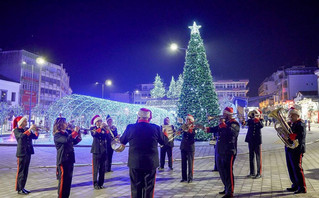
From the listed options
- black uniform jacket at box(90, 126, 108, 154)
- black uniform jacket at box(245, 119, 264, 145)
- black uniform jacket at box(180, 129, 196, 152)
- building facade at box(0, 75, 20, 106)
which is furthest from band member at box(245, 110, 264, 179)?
building facade at box(0, 75, 20, 106)

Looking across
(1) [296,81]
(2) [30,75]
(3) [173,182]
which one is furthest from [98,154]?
(1) [296,81]

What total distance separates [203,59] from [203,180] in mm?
14709

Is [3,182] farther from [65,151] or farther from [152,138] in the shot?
[152,138]

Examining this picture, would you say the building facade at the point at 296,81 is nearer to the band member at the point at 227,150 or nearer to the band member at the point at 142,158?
the band member at the point at 227,150

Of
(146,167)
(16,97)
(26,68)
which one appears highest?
(26,68)

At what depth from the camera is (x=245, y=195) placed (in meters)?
6.31

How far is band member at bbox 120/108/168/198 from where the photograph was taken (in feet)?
15.0

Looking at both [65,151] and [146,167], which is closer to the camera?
[146,167]

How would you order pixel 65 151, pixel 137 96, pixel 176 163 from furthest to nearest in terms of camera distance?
pixel 137 96
pixel 176 163
pixel 65 151

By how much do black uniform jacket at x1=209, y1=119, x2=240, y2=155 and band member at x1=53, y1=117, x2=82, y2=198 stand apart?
141 inches

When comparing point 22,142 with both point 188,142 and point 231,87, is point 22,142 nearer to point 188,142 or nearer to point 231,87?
point 188,142

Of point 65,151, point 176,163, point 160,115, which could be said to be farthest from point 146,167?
point 160,115

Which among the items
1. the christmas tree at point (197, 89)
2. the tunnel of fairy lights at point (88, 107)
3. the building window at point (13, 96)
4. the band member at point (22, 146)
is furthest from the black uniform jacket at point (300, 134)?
the building window at point (13, 96)

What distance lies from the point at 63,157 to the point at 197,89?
52.8 feet
